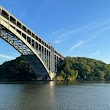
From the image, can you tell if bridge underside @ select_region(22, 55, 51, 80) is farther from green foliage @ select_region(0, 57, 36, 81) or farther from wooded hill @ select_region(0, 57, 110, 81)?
green foliage @ select_region(0, 57, 36, 81)

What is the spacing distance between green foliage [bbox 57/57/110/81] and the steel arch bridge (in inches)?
168

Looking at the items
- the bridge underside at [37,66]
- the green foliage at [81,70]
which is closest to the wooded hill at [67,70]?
the green foliage at [81,70]

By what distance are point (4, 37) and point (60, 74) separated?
60708 millimetres

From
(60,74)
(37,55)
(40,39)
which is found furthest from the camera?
(60,74)

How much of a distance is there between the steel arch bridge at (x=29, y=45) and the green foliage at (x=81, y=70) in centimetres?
428

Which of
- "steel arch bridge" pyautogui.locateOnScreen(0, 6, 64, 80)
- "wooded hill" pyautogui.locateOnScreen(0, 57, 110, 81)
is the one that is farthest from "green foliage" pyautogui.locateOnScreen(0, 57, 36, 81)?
"steel arch bridge" pyautogui.locateOnScreen(0, 6, 64, 80)

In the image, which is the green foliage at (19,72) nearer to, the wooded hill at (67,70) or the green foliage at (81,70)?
the wooded hill at (67,70)

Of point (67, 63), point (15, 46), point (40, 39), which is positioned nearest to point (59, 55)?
point (67, 63)

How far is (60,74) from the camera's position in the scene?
413 feet

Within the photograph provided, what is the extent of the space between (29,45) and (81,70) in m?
62.7

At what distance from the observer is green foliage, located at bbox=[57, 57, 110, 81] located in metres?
128

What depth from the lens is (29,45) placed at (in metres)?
82.2

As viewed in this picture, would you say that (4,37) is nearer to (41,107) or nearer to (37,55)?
(37,55)

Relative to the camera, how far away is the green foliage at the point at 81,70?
5049 inches
